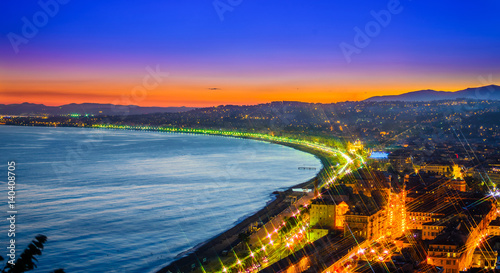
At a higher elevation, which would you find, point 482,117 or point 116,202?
point 116,202

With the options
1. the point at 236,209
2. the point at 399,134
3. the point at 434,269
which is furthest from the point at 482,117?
the point at 434,269

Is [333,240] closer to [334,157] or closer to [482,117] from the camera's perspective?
[334,157]

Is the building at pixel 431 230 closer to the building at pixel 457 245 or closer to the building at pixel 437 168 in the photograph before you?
the building at pixel 457 245

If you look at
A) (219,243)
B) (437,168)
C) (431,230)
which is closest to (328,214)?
(431,230)

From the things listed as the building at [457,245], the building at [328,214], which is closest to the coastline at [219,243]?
the building at [328,214]

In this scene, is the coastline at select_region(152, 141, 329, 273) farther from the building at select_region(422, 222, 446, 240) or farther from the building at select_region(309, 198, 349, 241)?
the building at select_region(422, 222, 446, 240)

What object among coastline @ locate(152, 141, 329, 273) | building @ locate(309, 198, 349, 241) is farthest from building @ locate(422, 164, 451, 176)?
building @ locate(309, 198, 349, 241)

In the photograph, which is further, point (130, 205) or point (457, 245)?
point (130, 205)

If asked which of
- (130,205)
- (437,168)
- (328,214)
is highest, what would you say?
(130,205)

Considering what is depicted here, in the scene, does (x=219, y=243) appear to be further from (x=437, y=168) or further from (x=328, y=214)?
(x=437, y=168)
